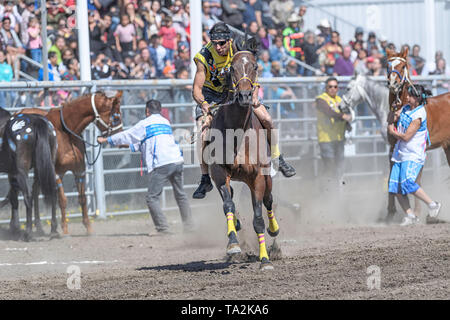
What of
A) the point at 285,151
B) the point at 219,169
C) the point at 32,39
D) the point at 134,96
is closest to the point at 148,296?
the point at 219,169

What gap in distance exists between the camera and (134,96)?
47.7ft

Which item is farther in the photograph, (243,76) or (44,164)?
(44,164)

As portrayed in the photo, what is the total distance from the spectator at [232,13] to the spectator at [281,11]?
1414 millimetres

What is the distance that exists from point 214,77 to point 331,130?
21.1ft

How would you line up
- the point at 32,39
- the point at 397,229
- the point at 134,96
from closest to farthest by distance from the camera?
1. the point at 397,229
2. the point at 134,96
3. the point at 32,39

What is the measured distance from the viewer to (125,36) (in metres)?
16.9

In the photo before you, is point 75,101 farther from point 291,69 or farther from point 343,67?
point 343,67

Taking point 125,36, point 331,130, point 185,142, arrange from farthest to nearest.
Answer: point 125,36 < point 331,130 < point 185,142

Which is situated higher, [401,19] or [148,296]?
[401,19]

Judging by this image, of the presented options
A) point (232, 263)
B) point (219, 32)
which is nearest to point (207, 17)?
point (219, 32)

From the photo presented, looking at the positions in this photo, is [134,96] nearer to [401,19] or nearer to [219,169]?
[219,169]

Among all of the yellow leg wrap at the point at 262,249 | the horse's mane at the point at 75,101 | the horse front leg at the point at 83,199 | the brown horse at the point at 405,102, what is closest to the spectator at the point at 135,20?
the horse's mane at the point at 75,101

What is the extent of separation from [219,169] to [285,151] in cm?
742

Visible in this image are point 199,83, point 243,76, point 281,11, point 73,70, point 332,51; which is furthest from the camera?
point 281,11
